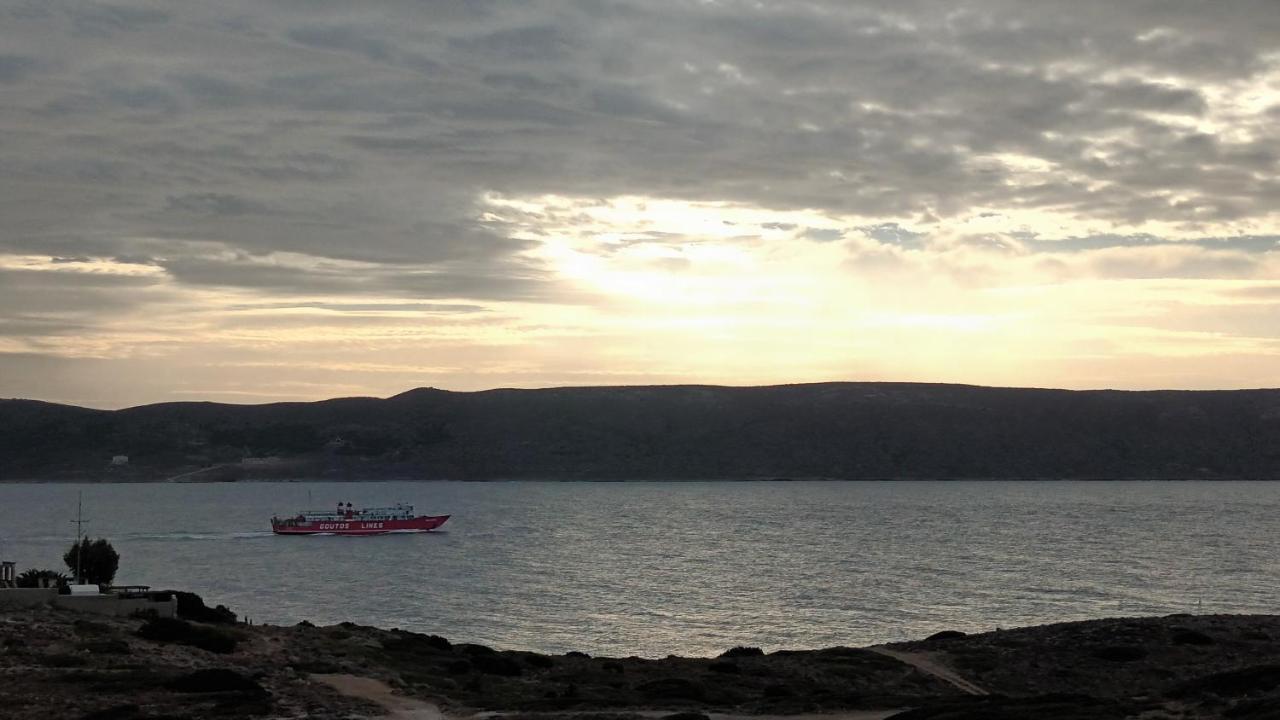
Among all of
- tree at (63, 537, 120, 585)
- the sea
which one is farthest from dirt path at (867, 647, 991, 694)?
tree at (63, 537, 120, 585)

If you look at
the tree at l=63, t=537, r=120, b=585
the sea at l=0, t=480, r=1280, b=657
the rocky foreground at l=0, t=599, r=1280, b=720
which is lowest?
the sea at l=0, t=480, r=1280, b=657

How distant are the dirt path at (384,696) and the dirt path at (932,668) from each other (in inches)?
898

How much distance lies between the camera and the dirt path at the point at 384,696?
4269 centimetres

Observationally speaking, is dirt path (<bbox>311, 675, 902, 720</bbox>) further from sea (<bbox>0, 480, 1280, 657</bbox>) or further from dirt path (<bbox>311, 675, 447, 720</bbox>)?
sea (<bbox>0, 480, 1280, 657</bbox>)

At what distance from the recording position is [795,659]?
194 ft

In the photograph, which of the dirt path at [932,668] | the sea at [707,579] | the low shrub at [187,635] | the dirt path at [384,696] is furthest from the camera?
the sea at [707,579]

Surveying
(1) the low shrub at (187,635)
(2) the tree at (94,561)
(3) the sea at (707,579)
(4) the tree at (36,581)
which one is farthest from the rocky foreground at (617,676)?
(3) the sea at (707,579)

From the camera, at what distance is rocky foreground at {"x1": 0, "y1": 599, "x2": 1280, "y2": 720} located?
4144cm

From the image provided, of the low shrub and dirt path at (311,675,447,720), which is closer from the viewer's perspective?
dirt path at (311,675,447,720)

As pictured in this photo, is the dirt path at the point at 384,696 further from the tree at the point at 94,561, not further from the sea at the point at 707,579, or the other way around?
the tree at the point at 94,561

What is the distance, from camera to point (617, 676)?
54.1 meters

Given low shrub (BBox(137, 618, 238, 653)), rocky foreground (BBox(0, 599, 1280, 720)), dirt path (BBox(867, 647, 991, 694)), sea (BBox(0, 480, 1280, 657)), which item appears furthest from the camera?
sea (BBox(0, 480, 1280, 657))

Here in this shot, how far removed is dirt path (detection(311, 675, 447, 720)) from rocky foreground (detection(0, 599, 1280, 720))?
0.11 metres

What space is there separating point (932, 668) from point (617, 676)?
14.4 metres
